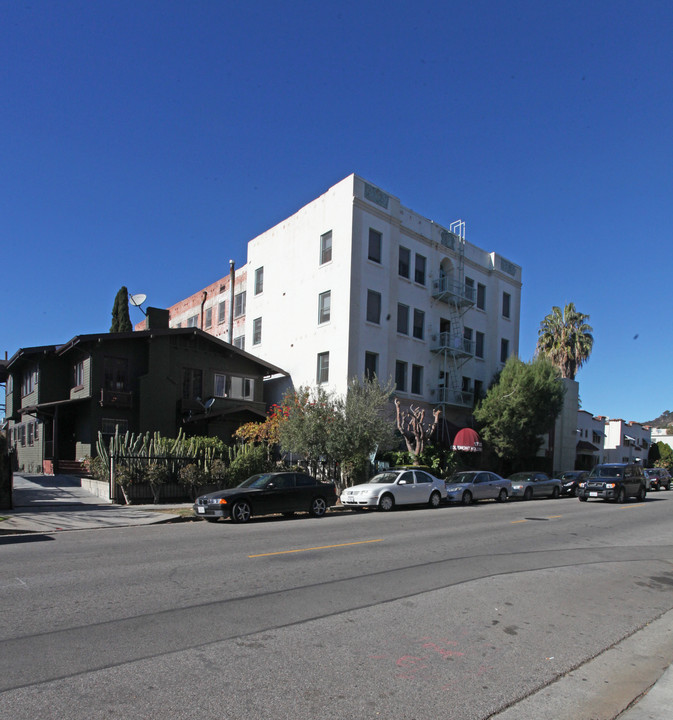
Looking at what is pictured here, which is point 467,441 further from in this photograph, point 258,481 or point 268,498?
point 268,498

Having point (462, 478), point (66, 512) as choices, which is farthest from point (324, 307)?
point (66, 512)

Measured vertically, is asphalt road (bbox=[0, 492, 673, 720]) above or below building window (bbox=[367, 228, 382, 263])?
below

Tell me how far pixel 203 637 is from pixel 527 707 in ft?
9.92

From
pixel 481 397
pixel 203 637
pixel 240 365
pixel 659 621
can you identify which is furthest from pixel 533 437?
pixel 203 637

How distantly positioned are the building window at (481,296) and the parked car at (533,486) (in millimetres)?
12186

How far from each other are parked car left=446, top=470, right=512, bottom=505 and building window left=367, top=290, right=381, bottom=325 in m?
9.14

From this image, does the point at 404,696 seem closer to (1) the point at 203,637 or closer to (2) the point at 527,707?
(2) the point at 527,707

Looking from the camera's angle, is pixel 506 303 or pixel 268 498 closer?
pixel 268 498

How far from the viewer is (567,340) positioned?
151 feet

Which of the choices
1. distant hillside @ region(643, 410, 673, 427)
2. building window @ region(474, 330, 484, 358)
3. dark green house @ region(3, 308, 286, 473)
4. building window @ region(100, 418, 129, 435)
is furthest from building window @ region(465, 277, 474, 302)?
distant hillside @ region(643, 410, 673, 427)

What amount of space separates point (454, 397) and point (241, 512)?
20260mm

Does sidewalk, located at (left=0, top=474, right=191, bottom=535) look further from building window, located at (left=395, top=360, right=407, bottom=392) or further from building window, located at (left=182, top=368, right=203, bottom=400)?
building window, located at (left=395, top=360, right=407, bottom=392)

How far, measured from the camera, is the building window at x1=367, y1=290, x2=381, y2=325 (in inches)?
1201

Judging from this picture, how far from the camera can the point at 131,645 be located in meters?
5.63
